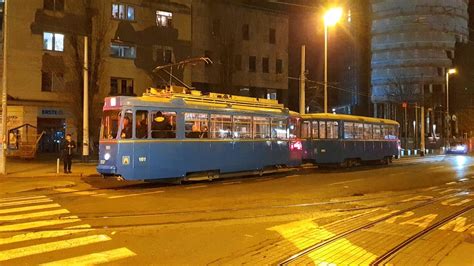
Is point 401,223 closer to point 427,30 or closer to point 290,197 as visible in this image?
point 290,197

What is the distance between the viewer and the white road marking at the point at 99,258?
730 centimetres

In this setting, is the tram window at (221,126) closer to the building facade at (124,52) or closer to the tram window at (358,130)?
the tram window at (358,130)

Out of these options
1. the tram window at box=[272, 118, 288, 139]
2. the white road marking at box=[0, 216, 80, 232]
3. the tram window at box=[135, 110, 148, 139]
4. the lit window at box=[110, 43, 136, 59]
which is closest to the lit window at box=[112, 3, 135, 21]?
the lit window at box=[110, 43, 136, 59]

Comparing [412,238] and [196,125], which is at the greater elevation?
[196,125]

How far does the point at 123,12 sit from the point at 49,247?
37.1 meters

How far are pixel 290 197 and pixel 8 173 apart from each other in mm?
14930

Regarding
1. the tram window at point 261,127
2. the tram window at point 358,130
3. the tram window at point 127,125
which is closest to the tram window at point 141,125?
the tram window at point 127,125

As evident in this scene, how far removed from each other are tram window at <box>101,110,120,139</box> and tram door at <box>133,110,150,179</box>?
0.74 meters

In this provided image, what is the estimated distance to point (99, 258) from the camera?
7.61 m

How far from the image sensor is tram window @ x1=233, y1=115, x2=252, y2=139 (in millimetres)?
21156

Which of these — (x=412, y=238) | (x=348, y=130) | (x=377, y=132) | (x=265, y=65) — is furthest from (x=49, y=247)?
(x=265, y=65)

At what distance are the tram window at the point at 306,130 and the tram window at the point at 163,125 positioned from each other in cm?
1077

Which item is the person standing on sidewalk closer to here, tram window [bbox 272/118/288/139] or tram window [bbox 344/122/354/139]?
tram window [bbox 272/118/288/139]

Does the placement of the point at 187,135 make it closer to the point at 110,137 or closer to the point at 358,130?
the point at 110,137
